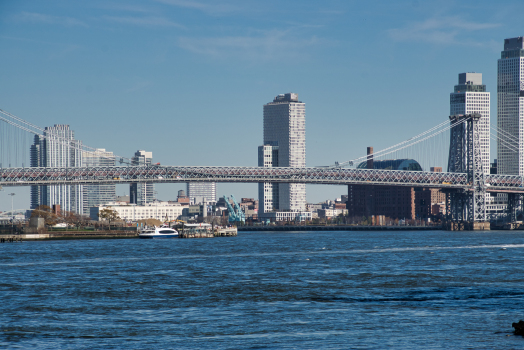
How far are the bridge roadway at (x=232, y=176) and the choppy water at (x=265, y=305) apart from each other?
65934 mm

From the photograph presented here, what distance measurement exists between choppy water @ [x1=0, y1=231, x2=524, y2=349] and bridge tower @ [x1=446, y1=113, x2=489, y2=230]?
89.9 m

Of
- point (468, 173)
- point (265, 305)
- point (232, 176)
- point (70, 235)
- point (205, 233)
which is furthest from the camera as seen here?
point (468, 173)

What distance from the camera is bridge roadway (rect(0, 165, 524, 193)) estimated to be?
114562 mm

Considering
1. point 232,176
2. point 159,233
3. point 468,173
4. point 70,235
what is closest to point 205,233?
point 159,233

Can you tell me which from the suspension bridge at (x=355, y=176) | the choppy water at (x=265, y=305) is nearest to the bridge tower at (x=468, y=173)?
the suspension bridge at (x=355, y=176)

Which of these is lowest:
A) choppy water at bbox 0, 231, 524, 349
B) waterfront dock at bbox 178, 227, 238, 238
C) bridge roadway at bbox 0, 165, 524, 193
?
waterfront dock at bbox 178, 227, 238, 238

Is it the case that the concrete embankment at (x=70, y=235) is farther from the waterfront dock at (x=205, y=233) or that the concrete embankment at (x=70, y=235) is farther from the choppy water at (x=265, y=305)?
the choppy water at (x=265, y=305)

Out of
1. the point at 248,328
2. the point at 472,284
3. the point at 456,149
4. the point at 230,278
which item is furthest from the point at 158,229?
the point at 248,328

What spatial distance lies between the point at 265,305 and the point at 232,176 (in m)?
103

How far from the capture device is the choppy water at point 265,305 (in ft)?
75.8

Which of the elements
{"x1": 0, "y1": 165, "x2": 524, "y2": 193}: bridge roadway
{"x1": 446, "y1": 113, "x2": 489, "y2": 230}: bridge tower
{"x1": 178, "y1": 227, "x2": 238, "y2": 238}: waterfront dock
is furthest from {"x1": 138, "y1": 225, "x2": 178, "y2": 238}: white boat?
{"x1": 446, "y1": 113, "x2": 489, "y2": 230}: bridge tower

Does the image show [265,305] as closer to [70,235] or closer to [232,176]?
[70,235]

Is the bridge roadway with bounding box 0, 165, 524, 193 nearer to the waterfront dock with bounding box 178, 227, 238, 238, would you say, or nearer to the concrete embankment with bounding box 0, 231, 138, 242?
the concrete embankment with bounding box 0, 231, 138, 242

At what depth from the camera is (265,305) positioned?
99.3ft
